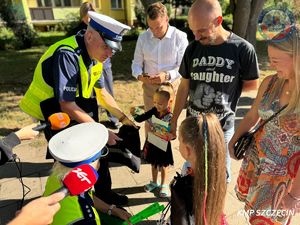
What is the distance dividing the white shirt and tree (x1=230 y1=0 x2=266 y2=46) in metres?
6.62

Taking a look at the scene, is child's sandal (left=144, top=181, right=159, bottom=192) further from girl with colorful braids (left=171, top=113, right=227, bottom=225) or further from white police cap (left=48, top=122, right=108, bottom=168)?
white police cap (left=48, top=122, right=108, bottom=168)

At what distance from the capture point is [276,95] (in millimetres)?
1905

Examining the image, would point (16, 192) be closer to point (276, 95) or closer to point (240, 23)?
point (276, 95)

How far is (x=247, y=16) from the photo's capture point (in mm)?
9094

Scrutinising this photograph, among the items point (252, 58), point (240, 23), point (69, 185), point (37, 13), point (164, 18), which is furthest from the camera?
point (37, 13)

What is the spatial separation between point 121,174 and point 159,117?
1100mm

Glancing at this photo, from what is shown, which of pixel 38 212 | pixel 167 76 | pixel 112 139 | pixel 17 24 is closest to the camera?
pixel 38 212

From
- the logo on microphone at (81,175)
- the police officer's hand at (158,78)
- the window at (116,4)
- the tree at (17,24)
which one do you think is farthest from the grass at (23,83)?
the window at (116,4)

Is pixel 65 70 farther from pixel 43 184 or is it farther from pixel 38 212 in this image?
pixel 43 184

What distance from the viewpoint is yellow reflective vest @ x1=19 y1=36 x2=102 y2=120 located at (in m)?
2.21

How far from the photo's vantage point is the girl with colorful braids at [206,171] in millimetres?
1573

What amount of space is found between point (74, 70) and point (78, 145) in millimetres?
853

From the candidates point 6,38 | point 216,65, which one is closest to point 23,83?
point 216,65

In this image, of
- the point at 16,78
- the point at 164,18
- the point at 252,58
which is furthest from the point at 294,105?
the point at 16,78
